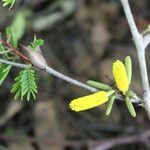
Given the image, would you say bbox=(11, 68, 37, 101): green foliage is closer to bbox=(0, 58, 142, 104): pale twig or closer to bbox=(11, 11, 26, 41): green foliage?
bbox=(0, 58, 142, 104): pale twig

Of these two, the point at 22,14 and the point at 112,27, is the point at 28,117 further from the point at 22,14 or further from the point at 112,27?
the point at 112,27

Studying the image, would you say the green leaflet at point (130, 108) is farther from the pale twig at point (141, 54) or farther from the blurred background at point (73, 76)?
the blurred background at point (73, 76)

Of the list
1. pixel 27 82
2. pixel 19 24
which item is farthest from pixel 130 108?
pixel 19 24

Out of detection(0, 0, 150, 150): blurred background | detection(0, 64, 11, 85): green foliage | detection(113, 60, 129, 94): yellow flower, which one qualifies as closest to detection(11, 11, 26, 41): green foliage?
detection(0, 0, 150, 150): blurred background

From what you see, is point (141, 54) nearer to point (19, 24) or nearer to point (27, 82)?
point (27, 82)

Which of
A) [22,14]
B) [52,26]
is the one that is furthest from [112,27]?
[22,14]

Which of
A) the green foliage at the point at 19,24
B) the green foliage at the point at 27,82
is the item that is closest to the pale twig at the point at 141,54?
the green foliage at the point at 27,82
